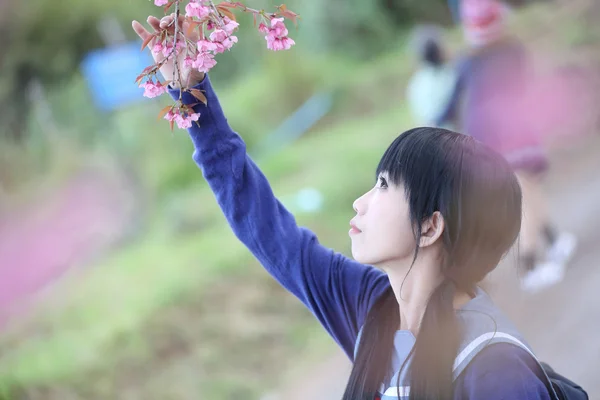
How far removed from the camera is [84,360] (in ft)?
11.0

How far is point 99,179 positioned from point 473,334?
365cm

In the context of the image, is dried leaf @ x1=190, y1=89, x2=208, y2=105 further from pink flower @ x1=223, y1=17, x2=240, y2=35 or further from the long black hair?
the long black hair

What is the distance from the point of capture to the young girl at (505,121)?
3.01 meters

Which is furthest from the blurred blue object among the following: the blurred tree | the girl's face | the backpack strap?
the backpack strap

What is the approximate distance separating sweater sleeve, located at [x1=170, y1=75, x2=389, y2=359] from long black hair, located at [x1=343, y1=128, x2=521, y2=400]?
0.47 feet

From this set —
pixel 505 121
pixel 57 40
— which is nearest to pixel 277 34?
pixel 505 121

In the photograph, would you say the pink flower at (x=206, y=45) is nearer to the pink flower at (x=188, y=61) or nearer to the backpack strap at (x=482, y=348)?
the pink flower at (x=188, y=61)

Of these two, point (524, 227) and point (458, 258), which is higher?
point (524, 227)

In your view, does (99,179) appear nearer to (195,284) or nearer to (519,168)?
(195,284)

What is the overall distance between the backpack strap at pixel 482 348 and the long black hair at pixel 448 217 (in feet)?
0.05

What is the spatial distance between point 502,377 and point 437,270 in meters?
0.21

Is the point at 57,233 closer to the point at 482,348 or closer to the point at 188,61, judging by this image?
the point at 188,61

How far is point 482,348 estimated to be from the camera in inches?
38.5

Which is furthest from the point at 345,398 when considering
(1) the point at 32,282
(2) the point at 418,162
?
(1) the point at 32,282
